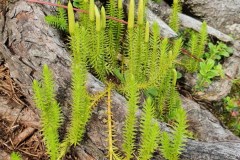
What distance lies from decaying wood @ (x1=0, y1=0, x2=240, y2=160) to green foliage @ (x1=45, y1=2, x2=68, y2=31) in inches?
2.7

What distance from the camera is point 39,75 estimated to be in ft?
9.05

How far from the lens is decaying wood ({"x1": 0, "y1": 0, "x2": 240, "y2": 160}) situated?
8.19 feet

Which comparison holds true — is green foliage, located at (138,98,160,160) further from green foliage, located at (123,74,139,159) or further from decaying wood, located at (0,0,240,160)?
decaying wood, located at (0,0,240,160)

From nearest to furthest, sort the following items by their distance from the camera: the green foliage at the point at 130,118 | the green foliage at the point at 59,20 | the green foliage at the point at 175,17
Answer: the green foliage at the point at 130,118
the green foliage at the point at 59,20
the green foliage at the point at 175,17

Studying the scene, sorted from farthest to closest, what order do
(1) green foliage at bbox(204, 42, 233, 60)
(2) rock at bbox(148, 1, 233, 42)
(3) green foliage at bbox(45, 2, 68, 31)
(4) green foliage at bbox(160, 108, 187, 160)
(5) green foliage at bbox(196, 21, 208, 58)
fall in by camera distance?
(2) rock at bbox(148, 1, 233, 42) → (1) green foliage at bbox(204, 42, 233, 60) → (5) green foliage at bbox(196, 21, 208, 58) → (3) green foliage at bbox(45, 2, 68, 31) → (4) green foliage at bbox(160, 108, 187, 160)

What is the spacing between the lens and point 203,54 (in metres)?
4.02

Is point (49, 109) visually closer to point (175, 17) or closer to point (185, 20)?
point (175, 17)

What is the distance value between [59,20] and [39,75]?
0.52 metres

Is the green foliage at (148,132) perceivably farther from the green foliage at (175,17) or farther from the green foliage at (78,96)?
the green foliage at (175,17)

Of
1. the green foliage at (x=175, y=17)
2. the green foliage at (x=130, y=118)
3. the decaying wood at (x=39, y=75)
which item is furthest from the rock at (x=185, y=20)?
the green foliage at (x=130, y=118)

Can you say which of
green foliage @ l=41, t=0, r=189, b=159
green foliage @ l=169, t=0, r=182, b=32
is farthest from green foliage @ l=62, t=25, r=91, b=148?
green foliage @ l=169, t=0, r=182, b=32

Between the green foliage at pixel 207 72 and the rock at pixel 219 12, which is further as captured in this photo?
the rock at pixel 219 12

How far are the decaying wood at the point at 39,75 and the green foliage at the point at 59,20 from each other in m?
0.07

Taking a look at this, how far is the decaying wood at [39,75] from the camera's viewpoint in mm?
2498
